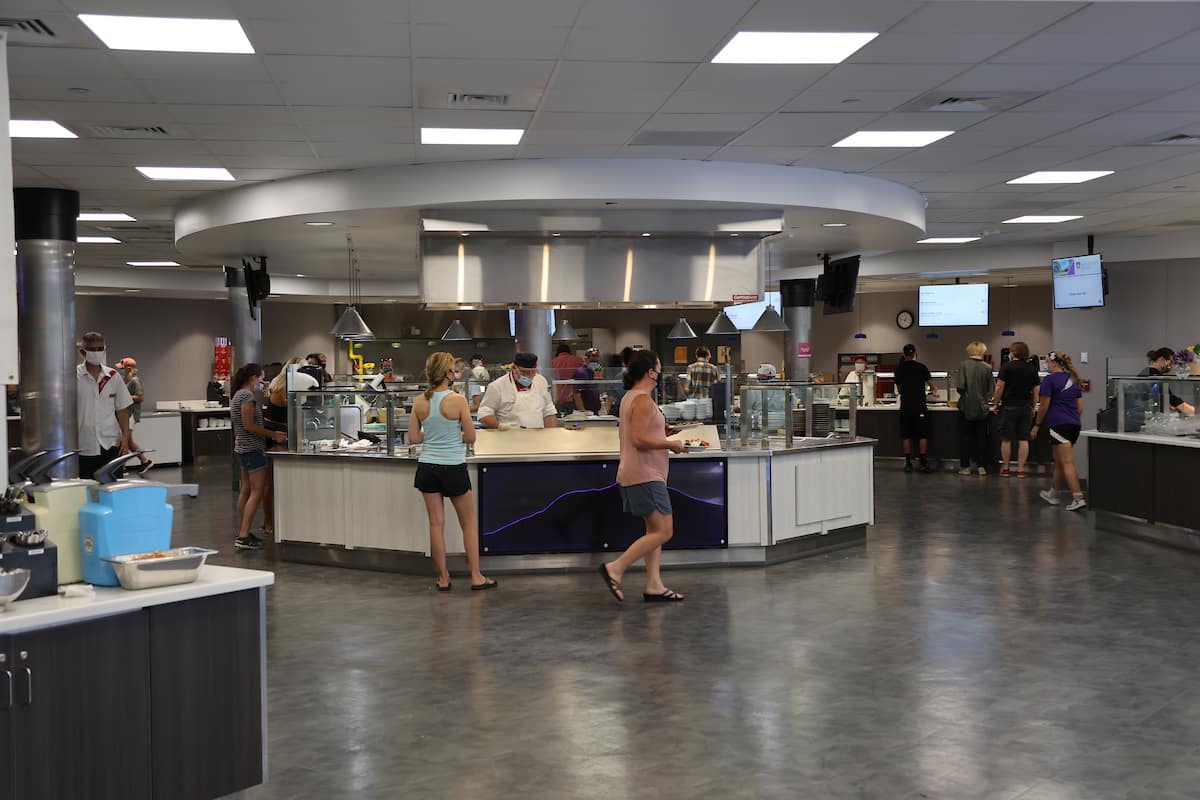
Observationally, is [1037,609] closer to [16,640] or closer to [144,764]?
[144,764]

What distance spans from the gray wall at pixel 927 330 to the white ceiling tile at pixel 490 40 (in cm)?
1678

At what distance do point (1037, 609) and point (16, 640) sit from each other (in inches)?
221

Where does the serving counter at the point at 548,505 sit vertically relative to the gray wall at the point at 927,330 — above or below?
below

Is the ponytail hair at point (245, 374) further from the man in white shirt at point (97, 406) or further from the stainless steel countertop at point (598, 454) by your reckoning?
the man in white shirt at point (97, 406)

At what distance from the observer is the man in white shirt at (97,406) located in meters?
9.05

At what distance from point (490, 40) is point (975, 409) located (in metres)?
10.3

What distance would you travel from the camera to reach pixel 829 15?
16.6ft

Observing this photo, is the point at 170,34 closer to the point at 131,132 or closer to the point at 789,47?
the point at 131,132

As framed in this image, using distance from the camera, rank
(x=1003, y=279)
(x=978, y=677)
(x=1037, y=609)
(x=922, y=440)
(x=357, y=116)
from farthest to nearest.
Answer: (x=1003, y=279), (x=922, y=440), (x=357, y=116), (x=1037, y=609), (x=978, y=677)

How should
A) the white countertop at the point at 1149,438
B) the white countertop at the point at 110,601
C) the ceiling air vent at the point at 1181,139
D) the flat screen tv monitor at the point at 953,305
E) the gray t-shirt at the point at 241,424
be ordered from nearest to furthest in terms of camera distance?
the white countertop at the point at 110,601 < the ceiling air vent at the point at 1181,139 < the white countertop at the point at 1149,438 < the gray t-shirt at the point at 241,424 < the flat screen tv monitor at the point at 953,305

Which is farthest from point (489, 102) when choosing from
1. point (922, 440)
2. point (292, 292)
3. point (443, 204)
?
point (292, 292)

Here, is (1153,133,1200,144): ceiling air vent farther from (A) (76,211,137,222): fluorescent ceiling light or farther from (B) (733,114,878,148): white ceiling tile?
(A) (76,211,137,222): fluorescent ceiling light

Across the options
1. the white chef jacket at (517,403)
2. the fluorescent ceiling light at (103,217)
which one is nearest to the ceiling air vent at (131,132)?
the white chef jacket at (517,403)

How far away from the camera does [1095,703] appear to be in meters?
4.60
